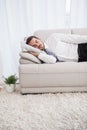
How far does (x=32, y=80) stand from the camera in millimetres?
2453

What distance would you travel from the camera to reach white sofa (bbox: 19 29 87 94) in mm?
2445

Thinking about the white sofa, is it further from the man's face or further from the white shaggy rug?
the man's face

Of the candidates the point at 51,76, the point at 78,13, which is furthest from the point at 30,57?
the point at 78,13

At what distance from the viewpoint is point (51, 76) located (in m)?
2.45

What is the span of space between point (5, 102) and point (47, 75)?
0.60 meters

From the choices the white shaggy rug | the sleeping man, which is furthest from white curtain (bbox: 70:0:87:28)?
the white shaggy rug

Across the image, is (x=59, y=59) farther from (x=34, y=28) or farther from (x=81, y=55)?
(x=34, y=28)

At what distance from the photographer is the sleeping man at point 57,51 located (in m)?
2.56

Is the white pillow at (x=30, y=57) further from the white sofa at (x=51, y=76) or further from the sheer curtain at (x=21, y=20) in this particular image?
the sheer curtain at (x=21, y=20)

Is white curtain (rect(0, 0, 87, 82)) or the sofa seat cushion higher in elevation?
white curtain (rect(0, 0, 87, 82))

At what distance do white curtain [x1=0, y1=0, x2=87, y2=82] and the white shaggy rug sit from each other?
1066 millimetres

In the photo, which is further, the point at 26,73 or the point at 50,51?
the point at 50,51

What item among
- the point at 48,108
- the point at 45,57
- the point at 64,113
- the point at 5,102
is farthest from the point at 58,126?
the point at 45,57

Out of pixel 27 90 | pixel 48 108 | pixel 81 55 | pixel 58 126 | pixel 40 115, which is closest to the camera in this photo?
pixel 58 126
